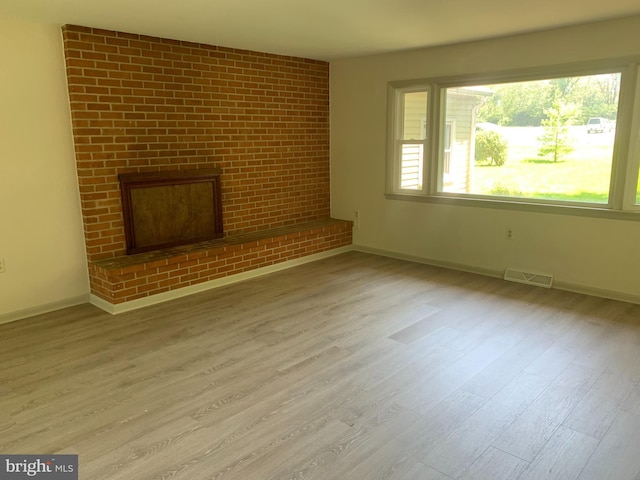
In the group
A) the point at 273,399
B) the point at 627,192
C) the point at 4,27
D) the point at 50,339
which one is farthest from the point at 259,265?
the point at 627,192

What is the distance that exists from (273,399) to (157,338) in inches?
47.1

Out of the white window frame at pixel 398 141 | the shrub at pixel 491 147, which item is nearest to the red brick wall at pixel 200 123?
the white window frame at pixel 398 141

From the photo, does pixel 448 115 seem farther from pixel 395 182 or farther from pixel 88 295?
pixel 88 295

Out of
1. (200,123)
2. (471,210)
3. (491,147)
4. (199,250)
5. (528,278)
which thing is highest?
(200,123)

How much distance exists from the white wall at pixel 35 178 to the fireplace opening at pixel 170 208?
16.4 inches

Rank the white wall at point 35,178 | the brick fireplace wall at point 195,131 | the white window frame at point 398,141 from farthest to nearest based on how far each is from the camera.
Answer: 1. the white window frame at point 398,141
2. the brick fireplace wall at point 195,131
3. the white wall at point 35,178

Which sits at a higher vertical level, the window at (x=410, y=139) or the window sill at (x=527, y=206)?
the window at (x=410, y=139)

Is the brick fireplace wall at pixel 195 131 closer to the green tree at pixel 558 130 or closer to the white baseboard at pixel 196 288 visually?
the white baseboard at pixel 196 288

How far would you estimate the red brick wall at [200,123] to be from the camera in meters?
3.81

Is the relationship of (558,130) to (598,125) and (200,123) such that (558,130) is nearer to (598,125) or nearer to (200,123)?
(598,125)

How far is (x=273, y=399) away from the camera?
2518mm

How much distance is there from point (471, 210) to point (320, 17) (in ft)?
7.76

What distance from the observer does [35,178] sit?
3.66 meters

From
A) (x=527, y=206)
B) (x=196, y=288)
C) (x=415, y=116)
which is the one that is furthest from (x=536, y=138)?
(x=196, y=288)
